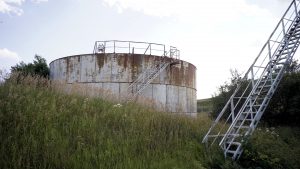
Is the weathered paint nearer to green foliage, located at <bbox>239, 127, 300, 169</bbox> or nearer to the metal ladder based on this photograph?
the metal ladder

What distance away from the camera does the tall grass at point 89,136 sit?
23.3 feet

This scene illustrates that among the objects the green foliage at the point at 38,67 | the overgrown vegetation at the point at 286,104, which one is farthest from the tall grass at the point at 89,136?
the green foliage at the point at 38,67

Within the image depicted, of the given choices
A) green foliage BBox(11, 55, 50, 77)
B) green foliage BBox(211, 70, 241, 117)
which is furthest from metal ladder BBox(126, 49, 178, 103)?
green foliage BBox(11, 55, 50, 77)

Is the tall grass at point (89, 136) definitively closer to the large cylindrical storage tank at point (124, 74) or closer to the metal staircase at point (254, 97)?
the metal staircase at point (254, 97)

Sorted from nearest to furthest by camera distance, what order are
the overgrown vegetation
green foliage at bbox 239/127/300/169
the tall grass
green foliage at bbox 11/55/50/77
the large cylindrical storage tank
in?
the tall grass, green foliage at bbox 239/127/300/169, the overgrown vegetation, the large cylindrical storage tank, green foliage at bbox 11/55/50/77

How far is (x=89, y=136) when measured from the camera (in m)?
Result: 8.38

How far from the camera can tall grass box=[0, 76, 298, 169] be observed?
23.3 ft

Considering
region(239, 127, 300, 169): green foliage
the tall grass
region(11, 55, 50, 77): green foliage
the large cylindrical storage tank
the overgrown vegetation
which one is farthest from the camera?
region(11, 55, 50, 77): green foliage

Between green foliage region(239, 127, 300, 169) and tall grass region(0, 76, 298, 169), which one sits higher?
tall grass region(0, 76, 298, 169)

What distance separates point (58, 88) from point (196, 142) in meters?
5.81

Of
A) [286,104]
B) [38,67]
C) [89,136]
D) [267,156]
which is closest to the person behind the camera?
[89,136]

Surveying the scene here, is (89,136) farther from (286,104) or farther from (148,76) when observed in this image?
(286,104)

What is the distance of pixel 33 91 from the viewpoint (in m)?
10.6

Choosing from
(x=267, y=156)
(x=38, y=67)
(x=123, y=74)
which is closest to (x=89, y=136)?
(x=267, y=156)
